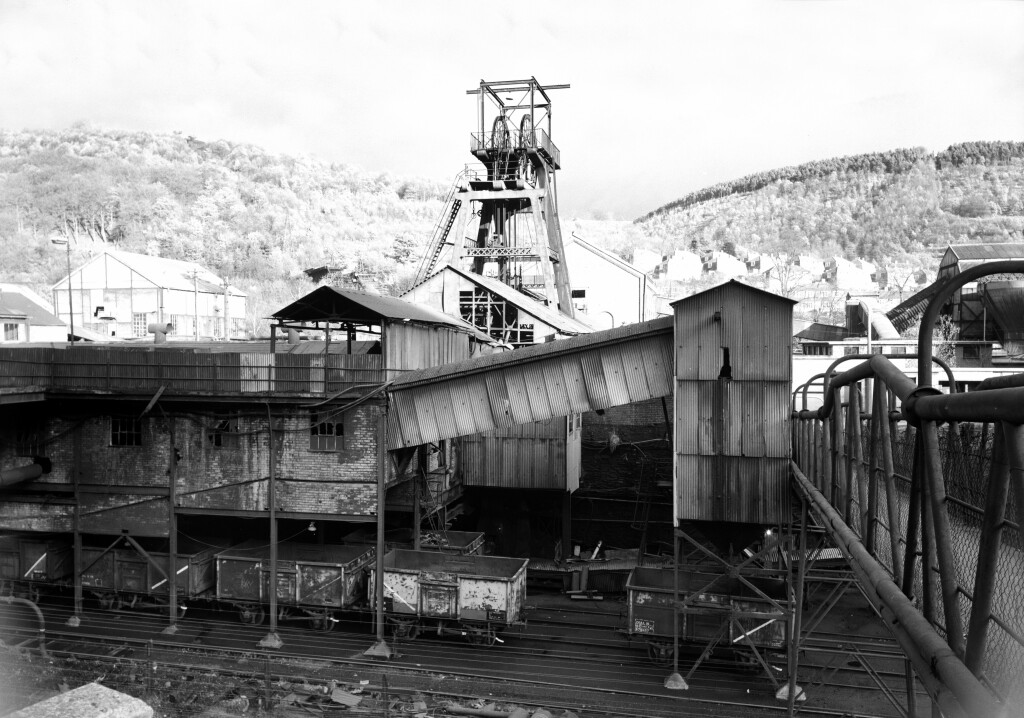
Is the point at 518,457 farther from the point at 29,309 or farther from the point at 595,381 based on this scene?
the point at 29,309

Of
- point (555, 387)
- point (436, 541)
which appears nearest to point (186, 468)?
point (436, 541)

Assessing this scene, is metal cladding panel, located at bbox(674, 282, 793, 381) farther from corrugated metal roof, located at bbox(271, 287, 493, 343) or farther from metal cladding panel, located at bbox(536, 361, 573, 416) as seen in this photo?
corrugated metal roof, located at bbox(271, 287, 493, 343)

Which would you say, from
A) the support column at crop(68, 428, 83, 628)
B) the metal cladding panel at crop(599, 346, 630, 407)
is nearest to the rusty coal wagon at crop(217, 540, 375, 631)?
the support column at crop(68, 428, 83, 628)

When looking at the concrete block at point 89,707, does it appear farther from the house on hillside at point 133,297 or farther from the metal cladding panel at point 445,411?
the house on hillside at point 133,297

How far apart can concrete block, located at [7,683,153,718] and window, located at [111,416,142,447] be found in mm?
15499

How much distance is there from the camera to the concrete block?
6.39m

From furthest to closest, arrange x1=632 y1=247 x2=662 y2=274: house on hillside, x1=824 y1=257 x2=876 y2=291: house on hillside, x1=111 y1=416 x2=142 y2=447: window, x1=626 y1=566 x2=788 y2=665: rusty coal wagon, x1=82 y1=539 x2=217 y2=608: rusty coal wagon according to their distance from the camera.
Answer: x1=632 y1=247 x2=662 y2=274: house on hillside
x1=824 y1=257 x2=876 y2=291: house on hillside
x1=111 y1=416 x2=142 y2=447: window
x1=82 y1=539 x2=217 y2=608: rusty coal wagon
x1=626 y1=566 x2=788 y2=665: rusty coal wagon

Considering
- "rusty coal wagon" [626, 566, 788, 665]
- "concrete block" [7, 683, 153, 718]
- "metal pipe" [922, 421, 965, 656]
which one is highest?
"metal pipe" [922, 421, 965, 656]

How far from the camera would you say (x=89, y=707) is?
6434 millimetres

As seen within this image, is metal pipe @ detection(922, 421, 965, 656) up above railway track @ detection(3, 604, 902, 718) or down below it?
above

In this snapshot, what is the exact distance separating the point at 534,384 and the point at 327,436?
6.07 metres

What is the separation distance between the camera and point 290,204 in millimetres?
106625

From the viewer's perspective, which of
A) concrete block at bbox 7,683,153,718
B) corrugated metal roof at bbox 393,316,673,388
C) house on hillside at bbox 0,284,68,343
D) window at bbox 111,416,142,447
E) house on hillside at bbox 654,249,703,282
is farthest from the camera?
house on hillside at bbox 654,249,703,282

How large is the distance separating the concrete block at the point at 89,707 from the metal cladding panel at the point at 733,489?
43.0 feet
